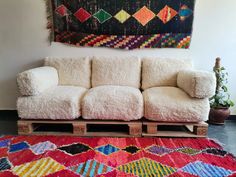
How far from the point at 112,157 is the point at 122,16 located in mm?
1780

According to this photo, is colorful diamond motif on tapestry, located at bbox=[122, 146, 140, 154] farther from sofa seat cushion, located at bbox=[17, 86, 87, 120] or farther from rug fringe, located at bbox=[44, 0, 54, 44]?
rug fringe, located at bbox=[44, 0, 54, 44]

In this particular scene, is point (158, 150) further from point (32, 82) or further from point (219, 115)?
point (32, 82)

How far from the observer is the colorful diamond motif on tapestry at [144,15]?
2695mm

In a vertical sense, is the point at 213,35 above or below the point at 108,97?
above

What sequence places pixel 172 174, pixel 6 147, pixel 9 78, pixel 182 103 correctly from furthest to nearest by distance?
pixel 9 78, pixel 182 103, pixel 6 147, pixel 172 174

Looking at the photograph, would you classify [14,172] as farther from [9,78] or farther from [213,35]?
[213,35]

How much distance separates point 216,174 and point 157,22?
1885 millimetres

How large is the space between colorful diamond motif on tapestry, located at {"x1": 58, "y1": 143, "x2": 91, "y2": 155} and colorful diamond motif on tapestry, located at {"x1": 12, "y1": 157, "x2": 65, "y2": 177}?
190mm

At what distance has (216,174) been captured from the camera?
5.02 feet

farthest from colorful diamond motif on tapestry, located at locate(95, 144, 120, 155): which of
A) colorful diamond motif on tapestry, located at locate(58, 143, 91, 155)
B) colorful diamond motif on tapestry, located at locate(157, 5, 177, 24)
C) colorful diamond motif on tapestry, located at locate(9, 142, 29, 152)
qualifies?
colorful diamond motif on tapestry, located at locate(157, 5, 177, 24)

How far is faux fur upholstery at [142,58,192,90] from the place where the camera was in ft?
8.50

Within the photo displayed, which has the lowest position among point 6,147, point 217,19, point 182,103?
point 6,147

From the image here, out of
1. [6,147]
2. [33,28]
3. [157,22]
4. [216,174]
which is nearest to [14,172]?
[6,147]

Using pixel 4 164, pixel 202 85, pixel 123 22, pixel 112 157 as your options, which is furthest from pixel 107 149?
pixel 123 22
